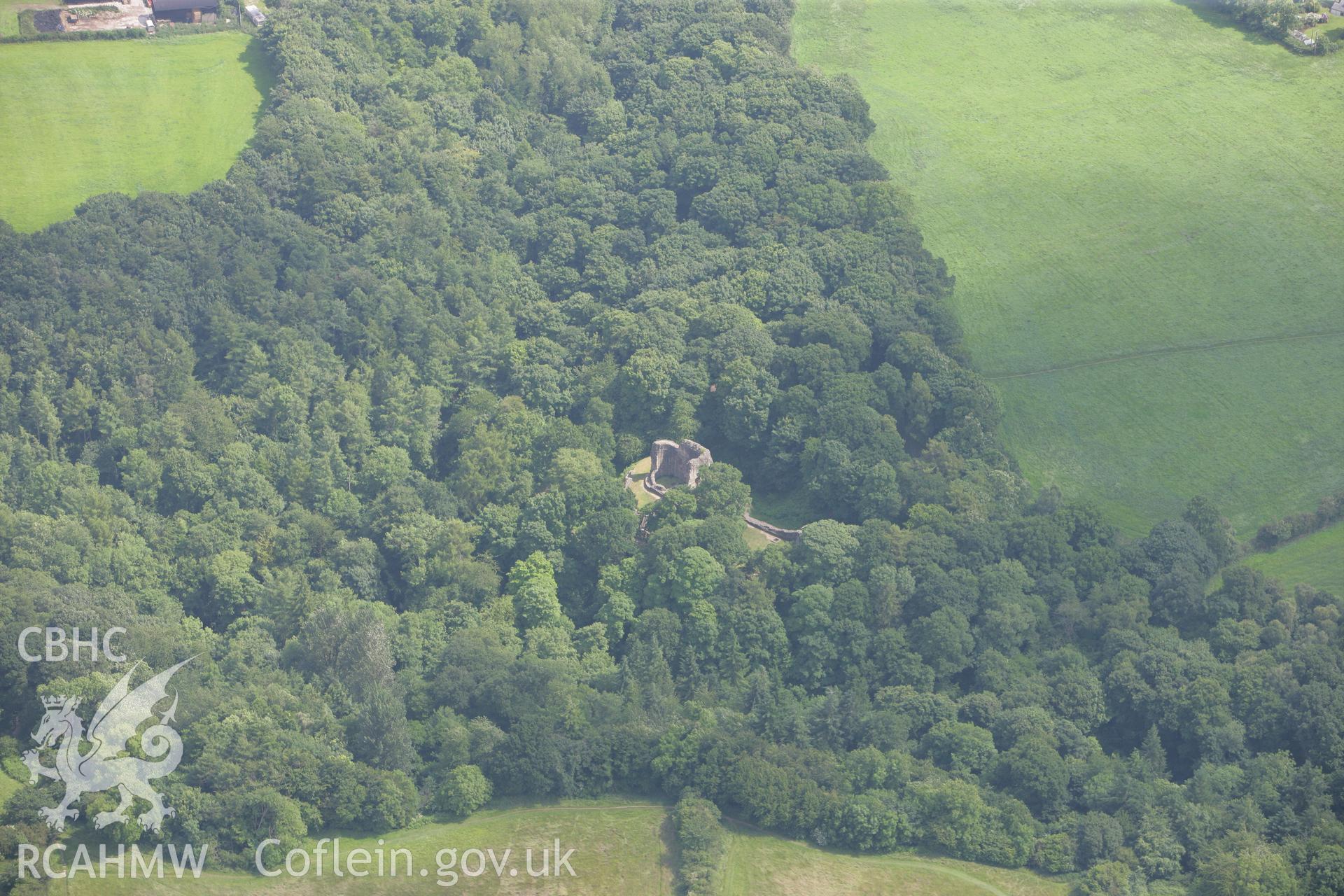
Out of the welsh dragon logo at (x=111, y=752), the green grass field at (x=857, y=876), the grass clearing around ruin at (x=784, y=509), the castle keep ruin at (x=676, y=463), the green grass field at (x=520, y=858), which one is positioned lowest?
the green grass field at (x=520, y=858)

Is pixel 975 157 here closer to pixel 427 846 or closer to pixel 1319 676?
pixel 1319 676

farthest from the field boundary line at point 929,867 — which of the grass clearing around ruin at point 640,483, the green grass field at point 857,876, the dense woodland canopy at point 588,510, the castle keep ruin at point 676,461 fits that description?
the castle keep ruin at point 676,461

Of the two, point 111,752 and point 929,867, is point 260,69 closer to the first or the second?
point 111,752

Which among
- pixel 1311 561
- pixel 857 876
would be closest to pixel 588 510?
pixel 857 876

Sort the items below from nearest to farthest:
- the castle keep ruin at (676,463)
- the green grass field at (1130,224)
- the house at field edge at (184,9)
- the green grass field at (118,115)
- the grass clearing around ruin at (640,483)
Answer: the grass clearing around ruin at (640,483)
the green grass field at (1130,224)
the castle keep ruin at (676,463)
the green grass field at (118,115)
the house at field edge at (184,9)

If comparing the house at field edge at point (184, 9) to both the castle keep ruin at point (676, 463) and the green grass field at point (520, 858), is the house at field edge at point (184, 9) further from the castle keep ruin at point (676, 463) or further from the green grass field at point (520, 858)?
the green grass field at point (520, 858)

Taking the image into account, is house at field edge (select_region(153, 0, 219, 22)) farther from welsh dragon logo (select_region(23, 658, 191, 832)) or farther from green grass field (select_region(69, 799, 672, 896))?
green grass field (select_region(69, 799, 672, 896))
